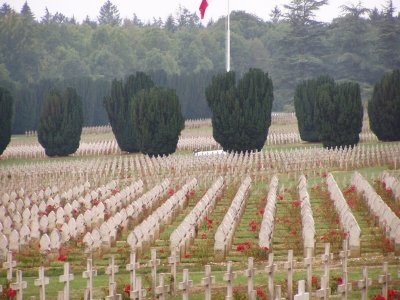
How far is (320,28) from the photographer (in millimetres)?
98500

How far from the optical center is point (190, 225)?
21391 mm

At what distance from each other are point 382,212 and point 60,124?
27.8m

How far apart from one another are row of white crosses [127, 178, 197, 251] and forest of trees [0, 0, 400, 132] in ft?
149

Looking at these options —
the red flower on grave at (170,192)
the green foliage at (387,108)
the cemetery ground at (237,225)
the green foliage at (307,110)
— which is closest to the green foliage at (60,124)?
the cemetery ground at (237,225)

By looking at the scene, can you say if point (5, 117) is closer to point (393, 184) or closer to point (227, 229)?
point (393, 184)

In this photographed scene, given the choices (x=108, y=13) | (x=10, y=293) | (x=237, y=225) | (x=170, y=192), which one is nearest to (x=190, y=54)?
(x=108, y=13)

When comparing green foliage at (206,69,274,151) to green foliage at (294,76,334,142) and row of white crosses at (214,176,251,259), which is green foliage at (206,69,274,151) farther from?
row of white crosses at (214,176,251,259)

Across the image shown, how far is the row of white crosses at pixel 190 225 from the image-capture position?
1983cm

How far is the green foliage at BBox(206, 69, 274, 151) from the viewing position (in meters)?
42.4

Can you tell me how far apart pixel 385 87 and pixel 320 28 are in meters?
52.7

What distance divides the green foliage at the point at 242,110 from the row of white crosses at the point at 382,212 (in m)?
13.5

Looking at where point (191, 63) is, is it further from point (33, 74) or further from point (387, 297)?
point (387, 297)

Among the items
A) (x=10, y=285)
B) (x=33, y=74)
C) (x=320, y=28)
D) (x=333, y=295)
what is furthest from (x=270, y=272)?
(x=33, y=74)

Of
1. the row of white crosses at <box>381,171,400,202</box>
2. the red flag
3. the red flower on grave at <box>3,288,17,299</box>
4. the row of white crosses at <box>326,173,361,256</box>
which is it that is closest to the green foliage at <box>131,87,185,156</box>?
the red flag
